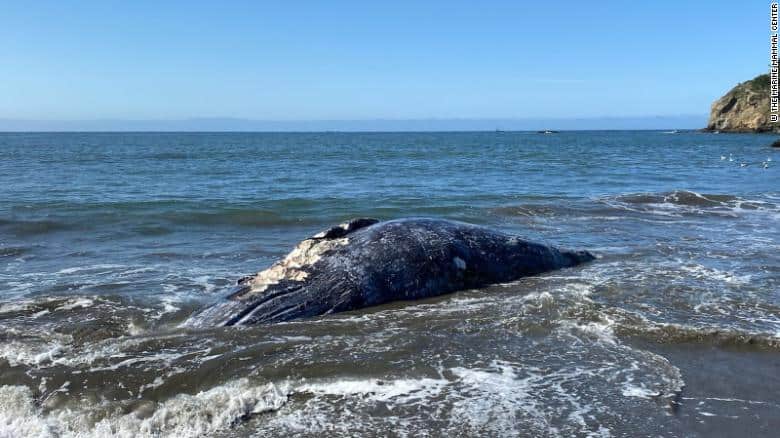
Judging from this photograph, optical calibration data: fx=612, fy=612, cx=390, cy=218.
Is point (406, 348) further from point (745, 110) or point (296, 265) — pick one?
point (745, 110)

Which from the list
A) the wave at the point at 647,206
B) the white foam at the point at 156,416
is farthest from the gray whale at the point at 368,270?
the wave at the point at 647,206

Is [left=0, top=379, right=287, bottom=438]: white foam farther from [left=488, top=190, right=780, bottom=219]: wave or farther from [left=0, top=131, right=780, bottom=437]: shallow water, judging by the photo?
[left=488, top=190, right=780, bottom=219]: wave

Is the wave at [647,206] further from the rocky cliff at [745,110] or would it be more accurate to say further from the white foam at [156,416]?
the rocky cliff at [745,110]

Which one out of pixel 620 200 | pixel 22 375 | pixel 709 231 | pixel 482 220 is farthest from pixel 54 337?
pixel 620 200

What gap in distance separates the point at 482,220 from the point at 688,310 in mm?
7568

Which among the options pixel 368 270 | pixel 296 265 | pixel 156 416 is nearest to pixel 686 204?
pixel 368 270

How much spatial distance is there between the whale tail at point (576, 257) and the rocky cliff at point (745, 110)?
343 ft

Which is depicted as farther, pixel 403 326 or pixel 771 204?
pixel 771 204

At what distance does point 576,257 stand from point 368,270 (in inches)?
143

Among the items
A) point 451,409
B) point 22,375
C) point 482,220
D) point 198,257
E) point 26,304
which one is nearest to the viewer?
point 451,409

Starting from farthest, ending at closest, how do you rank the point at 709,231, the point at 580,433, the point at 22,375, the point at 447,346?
the point at 709,231, the point at 447,346, the point at 22,375, the point at 580,433

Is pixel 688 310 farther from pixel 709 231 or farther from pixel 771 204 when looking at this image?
pixel 771 204

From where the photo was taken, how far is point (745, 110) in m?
107

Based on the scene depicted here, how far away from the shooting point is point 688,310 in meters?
6.72
